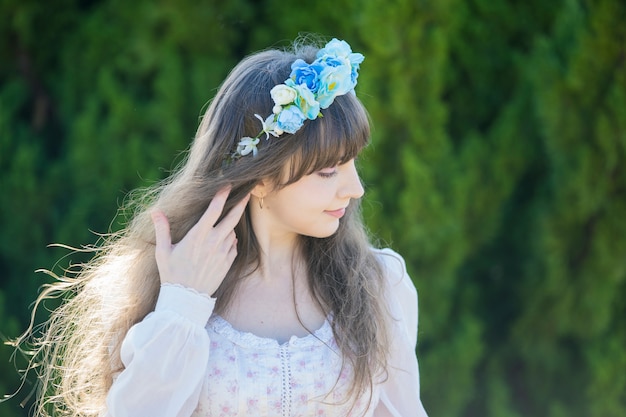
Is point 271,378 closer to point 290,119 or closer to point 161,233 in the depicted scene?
point 161,233

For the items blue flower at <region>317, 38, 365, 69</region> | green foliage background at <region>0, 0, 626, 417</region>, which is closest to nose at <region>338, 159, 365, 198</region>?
blue flower at <region>317, 38, 365, 69</region>

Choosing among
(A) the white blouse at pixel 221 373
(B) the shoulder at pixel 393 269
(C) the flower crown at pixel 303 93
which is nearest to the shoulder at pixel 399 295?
(B) the shoulder at pixel 393 269

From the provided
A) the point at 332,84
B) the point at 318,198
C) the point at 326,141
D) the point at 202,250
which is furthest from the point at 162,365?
the point at 332,84

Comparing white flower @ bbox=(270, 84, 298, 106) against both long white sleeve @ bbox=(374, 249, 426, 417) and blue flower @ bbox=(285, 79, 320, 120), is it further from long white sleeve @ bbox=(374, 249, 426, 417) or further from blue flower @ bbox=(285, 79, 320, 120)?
long white sleeve @ bbox=(374, 249, 426, 417)

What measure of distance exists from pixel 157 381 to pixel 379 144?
173cm

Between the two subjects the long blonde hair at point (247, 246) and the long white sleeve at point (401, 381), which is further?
the long white sleeve at point (401, 381)

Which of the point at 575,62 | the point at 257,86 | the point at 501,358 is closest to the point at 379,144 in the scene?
the point at 575,62

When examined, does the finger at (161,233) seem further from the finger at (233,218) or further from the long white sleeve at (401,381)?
the long white sleeve at (401,381)

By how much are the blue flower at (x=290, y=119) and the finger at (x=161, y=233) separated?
0.35m

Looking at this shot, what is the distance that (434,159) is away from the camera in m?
3.44

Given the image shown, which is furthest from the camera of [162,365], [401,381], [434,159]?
[434,159]

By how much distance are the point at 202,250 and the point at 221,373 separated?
0.27 metres

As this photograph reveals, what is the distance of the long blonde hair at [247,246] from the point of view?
6.64 feet

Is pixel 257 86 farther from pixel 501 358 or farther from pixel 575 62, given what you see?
pixel 501 358
